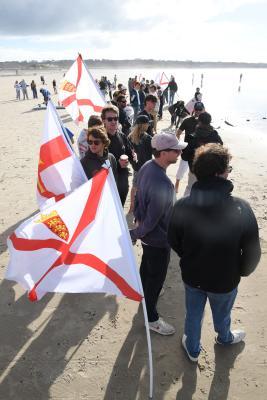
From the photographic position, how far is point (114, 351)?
12.8 ft

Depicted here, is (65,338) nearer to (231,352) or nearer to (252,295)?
(231,352)

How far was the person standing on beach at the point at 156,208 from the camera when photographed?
3.48m

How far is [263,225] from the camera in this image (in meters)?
6.70

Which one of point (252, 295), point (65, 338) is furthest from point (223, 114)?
point (65, 338)

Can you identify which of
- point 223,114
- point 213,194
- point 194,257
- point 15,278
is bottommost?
point 223,114

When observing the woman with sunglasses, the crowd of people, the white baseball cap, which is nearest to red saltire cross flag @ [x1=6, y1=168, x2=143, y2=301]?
the crowd of people

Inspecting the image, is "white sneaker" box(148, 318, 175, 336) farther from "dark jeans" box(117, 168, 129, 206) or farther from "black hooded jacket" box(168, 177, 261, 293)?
"dark jeans" box(117, 168, 129, 206)

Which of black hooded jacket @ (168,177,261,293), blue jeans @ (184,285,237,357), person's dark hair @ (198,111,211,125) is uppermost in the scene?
person's dark hair @ (198,111,211,125)

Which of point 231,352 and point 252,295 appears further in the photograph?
point 252,295

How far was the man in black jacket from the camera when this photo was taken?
2.78 metres

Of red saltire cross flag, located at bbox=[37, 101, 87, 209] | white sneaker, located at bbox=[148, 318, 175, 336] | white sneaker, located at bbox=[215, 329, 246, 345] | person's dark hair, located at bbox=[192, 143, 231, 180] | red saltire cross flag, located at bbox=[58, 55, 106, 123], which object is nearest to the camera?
person's dark hair, located at bbox=[192, 143, 231, 180]

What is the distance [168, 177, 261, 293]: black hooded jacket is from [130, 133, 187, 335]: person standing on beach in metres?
0.43

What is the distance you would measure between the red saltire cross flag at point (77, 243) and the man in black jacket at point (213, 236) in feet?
2.00

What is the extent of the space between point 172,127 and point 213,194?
14.1 meters
